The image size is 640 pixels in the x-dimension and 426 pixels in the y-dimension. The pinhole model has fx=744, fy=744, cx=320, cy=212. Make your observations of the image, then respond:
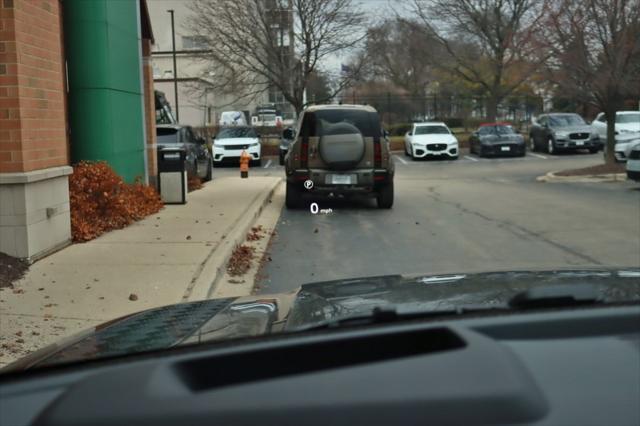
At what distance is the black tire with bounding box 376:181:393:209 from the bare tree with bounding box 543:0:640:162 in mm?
8755

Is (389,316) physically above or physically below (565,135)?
below

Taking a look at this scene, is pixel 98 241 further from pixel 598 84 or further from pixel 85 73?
pixel 598 84

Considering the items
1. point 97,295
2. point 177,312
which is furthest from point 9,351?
point 177,312

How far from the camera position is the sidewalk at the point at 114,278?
6.09 meters

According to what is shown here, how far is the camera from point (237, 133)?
105 ft

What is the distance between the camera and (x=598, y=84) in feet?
67.6

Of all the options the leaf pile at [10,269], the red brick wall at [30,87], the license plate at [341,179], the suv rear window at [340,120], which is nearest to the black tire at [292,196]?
the license plate at [341,179]

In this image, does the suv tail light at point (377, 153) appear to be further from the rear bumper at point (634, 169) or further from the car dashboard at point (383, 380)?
the car dashboard at point (383, 380)

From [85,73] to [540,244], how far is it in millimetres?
7385

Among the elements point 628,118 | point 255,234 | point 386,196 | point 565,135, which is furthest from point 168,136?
point 628,118

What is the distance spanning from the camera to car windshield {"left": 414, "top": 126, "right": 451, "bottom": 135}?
109 ft

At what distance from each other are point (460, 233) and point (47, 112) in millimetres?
6324

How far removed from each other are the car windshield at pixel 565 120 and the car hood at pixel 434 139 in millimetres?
4827

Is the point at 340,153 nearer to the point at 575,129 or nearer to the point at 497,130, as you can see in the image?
the point at 497,130
